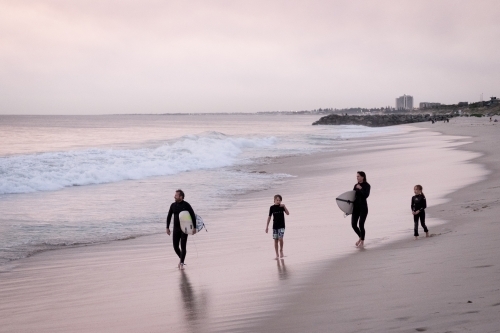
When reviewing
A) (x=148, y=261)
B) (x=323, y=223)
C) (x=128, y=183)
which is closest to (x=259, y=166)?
(x=128, y=183)

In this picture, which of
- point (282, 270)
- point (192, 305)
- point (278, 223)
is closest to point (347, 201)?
point (278, 223)

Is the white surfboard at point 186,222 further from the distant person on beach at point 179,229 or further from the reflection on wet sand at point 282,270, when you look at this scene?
the reflection on wet sand at point 282,270

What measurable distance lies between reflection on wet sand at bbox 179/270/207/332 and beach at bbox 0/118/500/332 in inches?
0.6

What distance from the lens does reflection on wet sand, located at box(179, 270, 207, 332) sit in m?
6.33

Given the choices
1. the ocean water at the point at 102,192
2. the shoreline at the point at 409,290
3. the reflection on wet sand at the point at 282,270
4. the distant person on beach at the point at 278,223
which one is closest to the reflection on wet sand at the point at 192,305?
the shoreline at the point at 409,290

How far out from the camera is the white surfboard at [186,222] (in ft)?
32.0

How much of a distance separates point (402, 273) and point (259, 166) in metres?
25.5

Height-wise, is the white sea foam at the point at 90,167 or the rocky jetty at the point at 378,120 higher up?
the rocky jetty at the point at 378,120

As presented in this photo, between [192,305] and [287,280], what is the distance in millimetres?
1572

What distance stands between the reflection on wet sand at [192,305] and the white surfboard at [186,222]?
128 centimetres

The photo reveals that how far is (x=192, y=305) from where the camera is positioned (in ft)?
23.3

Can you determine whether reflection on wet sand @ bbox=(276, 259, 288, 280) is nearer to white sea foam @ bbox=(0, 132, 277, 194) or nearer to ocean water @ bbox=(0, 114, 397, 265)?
ocean water @ bbox=(0, 114, 397, 265)

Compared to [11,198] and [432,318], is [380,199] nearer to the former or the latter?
[432,318]

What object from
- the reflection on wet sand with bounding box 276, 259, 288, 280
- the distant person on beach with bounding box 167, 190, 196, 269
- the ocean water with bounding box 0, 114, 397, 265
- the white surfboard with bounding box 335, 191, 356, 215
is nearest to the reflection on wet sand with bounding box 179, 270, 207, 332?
the distant person on beach with bounding box 167, 190, 196, 269
